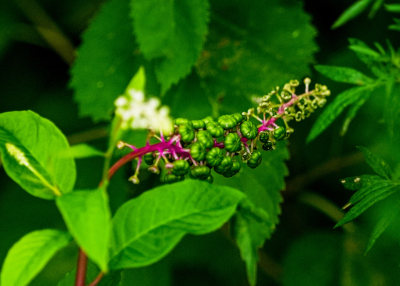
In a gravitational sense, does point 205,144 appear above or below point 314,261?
above

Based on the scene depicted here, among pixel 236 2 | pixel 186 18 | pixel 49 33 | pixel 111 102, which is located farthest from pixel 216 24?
pixel 49 33

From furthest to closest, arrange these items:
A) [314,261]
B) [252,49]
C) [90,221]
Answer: [314,261]
[252,49]
[90,221]

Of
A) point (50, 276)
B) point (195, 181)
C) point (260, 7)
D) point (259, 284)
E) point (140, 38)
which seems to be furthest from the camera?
point (259, 284)

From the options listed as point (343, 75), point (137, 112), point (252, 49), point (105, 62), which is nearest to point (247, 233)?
point (137, 112)

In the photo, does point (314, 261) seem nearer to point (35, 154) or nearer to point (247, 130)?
point (247, 130)

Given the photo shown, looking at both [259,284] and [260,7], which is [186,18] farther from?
[259,284]

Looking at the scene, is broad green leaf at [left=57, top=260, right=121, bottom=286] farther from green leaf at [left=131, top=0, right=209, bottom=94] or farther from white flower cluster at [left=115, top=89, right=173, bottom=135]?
green leaf at [left=131, top=0, right=209, bottom=94]
